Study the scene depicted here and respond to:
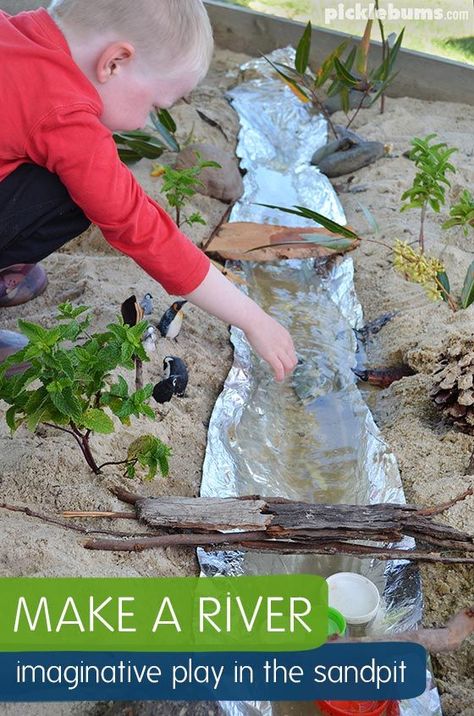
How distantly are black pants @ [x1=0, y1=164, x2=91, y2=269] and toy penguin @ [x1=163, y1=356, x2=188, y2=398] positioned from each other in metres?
0.48

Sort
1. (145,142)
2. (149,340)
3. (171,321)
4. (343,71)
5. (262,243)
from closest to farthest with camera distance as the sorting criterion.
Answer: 1. (149,340)
2. (171,321)
3. (262,243)
4. (145,142)
5. (343,71)

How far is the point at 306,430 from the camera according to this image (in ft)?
8.45

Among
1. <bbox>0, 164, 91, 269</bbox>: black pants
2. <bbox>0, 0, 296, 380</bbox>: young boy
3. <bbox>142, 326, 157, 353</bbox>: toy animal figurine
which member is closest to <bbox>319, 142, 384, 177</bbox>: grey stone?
<bbox>142, 326, 157, 353</bbox>: toy animal figurine

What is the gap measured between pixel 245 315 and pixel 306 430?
65 cm

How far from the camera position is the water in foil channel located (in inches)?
77.0

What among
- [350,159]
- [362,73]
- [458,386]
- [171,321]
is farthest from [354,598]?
[362,73]

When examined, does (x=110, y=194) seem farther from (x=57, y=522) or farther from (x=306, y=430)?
(x=306, y=430)

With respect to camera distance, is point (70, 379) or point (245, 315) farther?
point (245, 315)

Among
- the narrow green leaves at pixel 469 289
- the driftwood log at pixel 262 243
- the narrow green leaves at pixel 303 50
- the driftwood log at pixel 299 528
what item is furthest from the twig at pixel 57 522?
the narrow green leaves at pixel 303 50

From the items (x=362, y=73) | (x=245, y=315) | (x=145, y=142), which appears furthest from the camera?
(x=362, y=73)

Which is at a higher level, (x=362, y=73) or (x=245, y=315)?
(x=245, y=315)

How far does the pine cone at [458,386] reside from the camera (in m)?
2.32

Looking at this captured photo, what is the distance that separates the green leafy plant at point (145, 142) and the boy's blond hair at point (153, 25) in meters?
1.80

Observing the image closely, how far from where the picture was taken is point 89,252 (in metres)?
3.22
